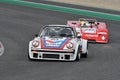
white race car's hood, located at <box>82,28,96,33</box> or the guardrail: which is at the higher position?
the guardrail

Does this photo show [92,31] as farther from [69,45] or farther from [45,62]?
[45,62]

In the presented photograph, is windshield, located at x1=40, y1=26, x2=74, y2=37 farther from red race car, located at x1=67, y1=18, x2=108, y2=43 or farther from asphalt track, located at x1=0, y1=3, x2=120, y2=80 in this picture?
red race car, located at x1=67, y1=18, x2=108, y2=43

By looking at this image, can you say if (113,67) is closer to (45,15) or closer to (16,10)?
(45,15)

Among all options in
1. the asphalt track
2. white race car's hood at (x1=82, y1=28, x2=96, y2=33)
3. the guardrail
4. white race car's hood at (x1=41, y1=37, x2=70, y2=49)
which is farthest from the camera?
the guardrail

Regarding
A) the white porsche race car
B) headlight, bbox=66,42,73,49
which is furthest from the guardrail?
headlight, bbox=66,42,73,49

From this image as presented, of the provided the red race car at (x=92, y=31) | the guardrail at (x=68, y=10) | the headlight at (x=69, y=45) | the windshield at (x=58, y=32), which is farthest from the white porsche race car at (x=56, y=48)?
the guardrail at (x=68, y=10)

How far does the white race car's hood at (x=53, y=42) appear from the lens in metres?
15.5

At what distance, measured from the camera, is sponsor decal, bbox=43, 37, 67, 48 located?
15.6m

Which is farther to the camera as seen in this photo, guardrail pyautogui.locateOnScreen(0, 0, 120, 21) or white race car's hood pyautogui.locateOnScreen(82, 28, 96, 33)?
guardrail pyautogui.locateOnScreen(0, 0, 120, 21)

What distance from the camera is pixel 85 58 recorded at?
16.5m

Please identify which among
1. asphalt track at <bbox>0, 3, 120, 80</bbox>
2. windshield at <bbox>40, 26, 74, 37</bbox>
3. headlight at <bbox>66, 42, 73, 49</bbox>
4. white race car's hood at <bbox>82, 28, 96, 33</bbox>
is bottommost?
asphalt track at <bbox>0, 3, 120, 80</bbox>

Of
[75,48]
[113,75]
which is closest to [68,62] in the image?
[75,48]

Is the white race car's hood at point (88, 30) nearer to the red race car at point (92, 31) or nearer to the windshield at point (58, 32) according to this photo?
the red race car at point (92, 31)

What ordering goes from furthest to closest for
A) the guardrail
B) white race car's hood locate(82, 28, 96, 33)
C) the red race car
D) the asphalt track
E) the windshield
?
the guardrail → white race car's hood locate(82, 28, 96, 33) → the red race car → the windshield → the asphalt track
